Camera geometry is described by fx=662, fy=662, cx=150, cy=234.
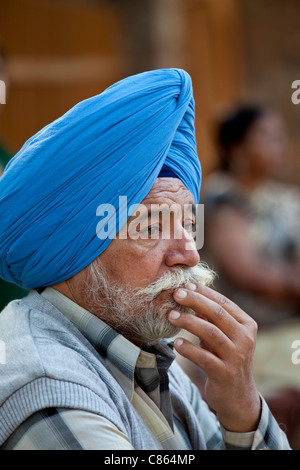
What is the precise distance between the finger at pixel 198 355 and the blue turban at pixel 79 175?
0.38m

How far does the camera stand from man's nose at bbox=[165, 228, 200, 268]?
2.04 metres

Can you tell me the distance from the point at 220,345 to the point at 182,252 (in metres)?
0.32

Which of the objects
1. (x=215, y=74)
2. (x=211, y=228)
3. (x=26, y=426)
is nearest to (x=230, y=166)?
(x=211, y=228)

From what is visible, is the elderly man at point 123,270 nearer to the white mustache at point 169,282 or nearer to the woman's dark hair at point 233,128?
the white mustache at point 169,282

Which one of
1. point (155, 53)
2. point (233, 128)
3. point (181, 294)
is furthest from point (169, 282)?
point (155, 53)

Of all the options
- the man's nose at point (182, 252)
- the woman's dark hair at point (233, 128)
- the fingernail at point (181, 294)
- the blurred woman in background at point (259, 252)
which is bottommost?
the blurred woman in background at point (259, 252)

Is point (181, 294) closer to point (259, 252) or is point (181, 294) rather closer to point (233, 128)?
point (259, 252)

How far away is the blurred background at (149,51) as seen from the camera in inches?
303

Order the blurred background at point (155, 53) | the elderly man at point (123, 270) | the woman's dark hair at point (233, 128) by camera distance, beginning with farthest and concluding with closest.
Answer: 1. the blurred background at point (155, 53)
2. the woman's dark hair at point (233, 128)
3. the elderly man at point (123, 270)

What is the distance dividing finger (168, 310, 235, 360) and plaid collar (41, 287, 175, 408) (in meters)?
0.16

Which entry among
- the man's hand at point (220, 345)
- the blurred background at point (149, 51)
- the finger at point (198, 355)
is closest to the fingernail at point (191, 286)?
the man's hand at point (220, 345)

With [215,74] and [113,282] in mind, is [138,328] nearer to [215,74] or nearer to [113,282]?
[113,282]

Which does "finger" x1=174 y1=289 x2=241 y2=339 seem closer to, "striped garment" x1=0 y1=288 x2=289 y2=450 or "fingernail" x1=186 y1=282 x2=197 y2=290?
"fingernail" x1=186 y1=282 x2=197 y2=290

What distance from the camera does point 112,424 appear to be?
5.69ft
